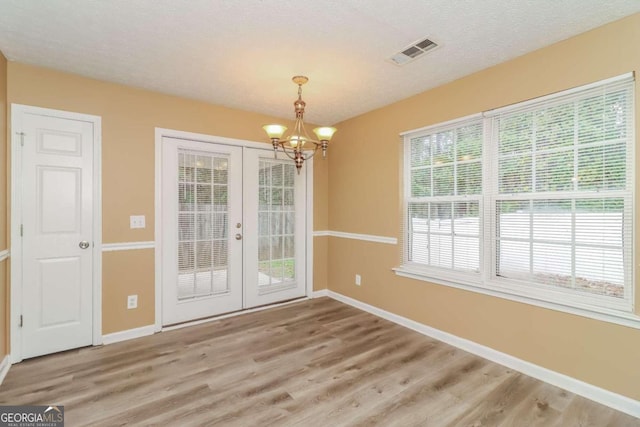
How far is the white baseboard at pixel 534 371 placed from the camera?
201cm

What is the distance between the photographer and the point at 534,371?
7.88 feet

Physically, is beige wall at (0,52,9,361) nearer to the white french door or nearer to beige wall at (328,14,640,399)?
the white french door

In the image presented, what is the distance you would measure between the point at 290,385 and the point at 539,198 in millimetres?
2447

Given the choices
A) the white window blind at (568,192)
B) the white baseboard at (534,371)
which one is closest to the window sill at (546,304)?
the white window blind at (568,192)

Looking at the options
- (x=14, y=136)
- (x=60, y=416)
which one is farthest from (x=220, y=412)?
(x=14, y=136)

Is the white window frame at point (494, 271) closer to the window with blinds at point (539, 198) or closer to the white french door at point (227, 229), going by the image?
the window with blinds at point (539, 198)

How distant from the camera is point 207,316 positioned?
362 centimetres

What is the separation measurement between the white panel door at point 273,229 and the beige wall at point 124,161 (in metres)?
1.05

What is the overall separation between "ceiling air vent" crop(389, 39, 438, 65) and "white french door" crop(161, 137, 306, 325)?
2.08 meters

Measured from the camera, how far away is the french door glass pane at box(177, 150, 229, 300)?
3455 mm

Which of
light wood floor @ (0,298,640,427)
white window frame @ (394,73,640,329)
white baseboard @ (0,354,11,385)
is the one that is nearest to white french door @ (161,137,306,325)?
light wood floor @ (0,298,640,427)

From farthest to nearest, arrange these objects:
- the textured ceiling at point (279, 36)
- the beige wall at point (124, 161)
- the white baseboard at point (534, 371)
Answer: the beige wall at point (124, 161) → the white baseboard at point (534, 371) → the textured ceiling at point (279, 36)

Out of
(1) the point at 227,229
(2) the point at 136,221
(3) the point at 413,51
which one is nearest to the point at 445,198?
(3) the point at 413,51

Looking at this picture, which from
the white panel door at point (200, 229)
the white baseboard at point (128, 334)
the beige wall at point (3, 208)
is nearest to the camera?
the beige wall at point (3, 208)
